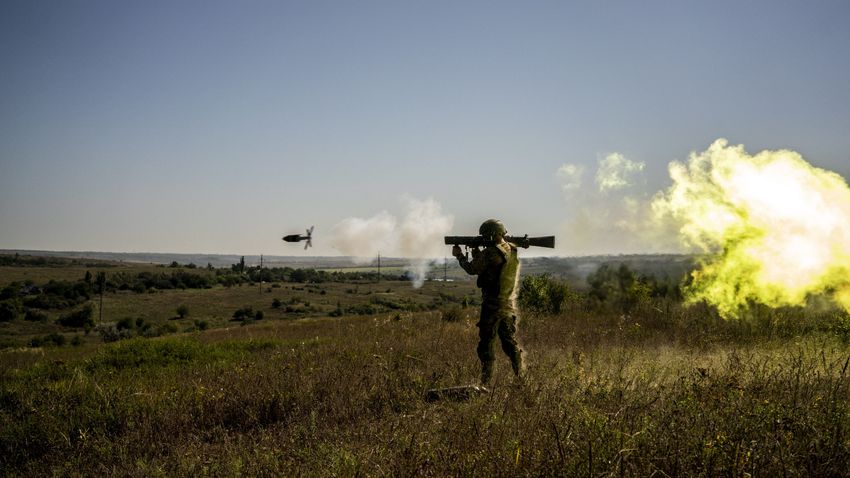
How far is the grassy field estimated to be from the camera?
392cm

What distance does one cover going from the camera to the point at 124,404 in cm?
719

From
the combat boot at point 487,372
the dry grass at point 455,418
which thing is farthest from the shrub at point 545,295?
the combat boot at point 487,372

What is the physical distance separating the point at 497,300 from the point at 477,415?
2.90 meters

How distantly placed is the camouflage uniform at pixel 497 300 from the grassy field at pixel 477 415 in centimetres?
51

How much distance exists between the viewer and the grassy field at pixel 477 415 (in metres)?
3.92

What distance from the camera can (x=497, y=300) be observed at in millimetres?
7730

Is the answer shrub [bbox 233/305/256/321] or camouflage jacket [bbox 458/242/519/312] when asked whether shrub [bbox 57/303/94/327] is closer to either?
shrub [bbox 233/305/256/321]

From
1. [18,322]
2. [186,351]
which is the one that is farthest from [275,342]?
[18,322]

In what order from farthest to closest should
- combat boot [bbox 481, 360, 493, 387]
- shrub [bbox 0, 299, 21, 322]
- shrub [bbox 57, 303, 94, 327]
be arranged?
1. shrub [bbox 0, 299, 21, 322]
2. shrub [bbox 57, 303, 94, 327]
3. combat boot [bbox 481, 360, 493, 387]

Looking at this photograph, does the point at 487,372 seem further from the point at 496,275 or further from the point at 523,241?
the point at 523,241

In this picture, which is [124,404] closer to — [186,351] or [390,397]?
[390,397]

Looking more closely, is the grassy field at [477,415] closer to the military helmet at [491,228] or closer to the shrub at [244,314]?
the military helmet at [491,228]

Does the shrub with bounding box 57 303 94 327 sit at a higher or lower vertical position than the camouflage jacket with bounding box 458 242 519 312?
lower

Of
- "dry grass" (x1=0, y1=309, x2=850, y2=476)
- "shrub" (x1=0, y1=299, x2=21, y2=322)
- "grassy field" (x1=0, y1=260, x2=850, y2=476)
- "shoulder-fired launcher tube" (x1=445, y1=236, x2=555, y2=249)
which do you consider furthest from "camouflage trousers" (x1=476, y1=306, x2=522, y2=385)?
"shrub" (x1=0, y1=299, x2=21, y2=322)
